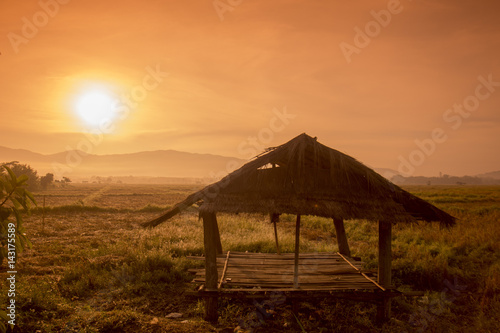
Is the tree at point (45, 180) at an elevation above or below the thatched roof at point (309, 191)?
below

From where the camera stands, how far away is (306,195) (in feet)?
21.0

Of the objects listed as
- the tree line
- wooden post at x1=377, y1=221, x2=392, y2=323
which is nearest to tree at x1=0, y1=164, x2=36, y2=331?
wooden post at x1=377, y1=221, x2=392, y2=323

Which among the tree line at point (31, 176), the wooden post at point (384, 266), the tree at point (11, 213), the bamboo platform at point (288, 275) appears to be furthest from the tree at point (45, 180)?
the tree at point (11, 213)

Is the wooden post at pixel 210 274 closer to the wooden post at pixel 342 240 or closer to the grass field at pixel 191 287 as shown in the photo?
the grass field at pixel 191 287

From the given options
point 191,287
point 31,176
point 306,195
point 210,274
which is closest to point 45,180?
point 31,176

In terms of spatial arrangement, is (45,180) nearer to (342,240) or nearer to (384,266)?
(342,240)

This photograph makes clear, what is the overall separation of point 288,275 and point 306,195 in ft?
8.42

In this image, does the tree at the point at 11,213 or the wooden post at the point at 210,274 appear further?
the wooden post at the point at 210,274

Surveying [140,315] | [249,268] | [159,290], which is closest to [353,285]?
[249,268]

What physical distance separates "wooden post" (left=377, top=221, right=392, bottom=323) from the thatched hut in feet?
0.07

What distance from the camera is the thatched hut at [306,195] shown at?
632 centimetres

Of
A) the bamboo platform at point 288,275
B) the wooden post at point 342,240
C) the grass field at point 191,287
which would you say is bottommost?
the grass field at point 191,287

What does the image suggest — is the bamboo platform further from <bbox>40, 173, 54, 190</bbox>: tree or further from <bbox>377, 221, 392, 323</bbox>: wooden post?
<bbox>40, 173, 54, 190</bbox>: tree

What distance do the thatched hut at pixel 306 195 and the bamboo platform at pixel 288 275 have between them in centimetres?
38
